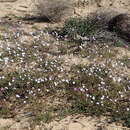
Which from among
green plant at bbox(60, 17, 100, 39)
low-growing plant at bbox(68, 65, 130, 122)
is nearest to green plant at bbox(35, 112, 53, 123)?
low-growing plant at bbox(68, 65, 130, 122)

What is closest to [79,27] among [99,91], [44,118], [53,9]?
[53,9]

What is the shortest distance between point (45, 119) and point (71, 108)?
26.5 inches

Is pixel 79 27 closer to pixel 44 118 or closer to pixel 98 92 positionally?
pixel 98 92

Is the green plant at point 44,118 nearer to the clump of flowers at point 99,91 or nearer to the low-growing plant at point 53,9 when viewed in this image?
the clump of flowers at point 99,91

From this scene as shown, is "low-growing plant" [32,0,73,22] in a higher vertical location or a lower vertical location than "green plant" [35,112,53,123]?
higher

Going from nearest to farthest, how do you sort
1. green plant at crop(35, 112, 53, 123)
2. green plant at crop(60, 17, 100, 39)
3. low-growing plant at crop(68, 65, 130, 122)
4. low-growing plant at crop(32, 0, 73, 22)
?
green plant at crop(35, 112, 53, 123) → low-growing plant at crop(68, 65, 130, 122) → green plant at crop(60, 17, 100, 39) → low-growing plant at crop(32, 0, 73, 22)

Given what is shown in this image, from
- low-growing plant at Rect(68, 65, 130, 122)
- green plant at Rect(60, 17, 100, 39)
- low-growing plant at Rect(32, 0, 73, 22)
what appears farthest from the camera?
low-growing plant at Rect(32, 0, 73, 22)

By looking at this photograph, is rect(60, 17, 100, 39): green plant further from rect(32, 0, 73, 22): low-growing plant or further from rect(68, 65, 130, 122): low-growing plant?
rect(68, 65, 130, 122): low-growing plant

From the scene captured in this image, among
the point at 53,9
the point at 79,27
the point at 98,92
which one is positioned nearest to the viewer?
the point at 98,92

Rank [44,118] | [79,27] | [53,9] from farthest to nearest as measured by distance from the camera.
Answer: [53,9] < [79,27] < [44,118]

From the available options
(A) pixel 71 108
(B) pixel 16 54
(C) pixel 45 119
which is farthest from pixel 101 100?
(B) pixel 16 54

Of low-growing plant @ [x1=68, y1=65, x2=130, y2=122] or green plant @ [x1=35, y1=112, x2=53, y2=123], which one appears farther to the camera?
low-growing plant @ [x1=68, y1=65, x2=130, y2=122]

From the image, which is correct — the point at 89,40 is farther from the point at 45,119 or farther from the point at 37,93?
the point at 45,119

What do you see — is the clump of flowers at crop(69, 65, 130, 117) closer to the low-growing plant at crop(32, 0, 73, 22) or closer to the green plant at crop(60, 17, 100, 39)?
the green plant at crop(60, 17, 100, 39)
